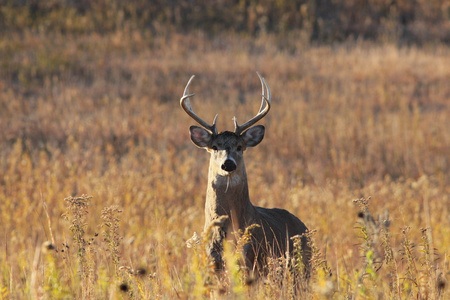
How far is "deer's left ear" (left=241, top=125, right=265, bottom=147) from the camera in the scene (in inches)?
232

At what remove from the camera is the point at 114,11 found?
2478 centimetres

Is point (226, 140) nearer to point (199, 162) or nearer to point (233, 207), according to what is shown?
point (233, 207)

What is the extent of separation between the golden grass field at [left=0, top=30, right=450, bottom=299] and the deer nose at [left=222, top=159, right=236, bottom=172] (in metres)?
0.69

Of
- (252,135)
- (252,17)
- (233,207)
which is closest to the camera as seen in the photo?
(233,207)

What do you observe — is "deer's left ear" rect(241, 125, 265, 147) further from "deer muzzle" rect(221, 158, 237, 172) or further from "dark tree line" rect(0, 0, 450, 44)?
"dark tree line" rect(0, 0, 450, 44)

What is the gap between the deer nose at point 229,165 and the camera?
509cm

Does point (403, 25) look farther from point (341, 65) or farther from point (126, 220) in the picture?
point (126, 220)

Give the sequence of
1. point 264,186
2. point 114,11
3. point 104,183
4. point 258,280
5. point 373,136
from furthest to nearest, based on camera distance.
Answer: point 114,11 < point 373,136 < point 264,186 < point 104,183 < point 258,280

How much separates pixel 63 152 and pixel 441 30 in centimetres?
1886

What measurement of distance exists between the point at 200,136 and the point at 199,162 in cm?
686

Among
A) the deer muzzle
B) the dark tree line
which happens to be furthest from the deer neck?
the dark tree line

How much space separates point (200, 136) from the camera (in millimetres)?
5805

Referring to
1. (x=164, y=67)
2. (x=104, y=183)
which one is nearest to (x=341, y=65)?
(x=164, y=67)

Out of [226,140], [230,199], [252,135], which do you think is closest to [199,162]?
[252,135]
